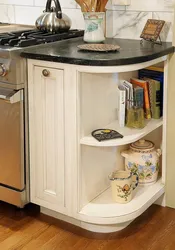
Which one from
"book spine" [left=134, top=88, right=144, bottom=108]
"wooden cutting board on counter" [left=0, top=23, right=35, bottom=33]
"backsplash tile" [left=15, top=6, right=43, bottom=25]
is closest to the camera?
"book spine" [left=134, top=88, right=144, bottom=108]

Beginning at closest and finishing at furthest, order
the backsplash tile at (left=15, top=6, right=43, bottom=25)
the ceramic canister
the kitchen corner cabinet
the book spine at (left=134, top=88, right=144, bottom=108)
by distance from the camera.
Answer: the kitchen corner cabinet → the ceramic canister → the book spine at (left=134, top=88, right=144, bottom=108) → the backsplash tile at (left=15, top=6, right=43, bottom=25)

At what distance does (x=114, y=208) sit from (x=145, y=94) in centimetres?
63

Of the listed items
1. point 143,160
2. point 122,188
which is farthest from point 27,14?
point 122,188

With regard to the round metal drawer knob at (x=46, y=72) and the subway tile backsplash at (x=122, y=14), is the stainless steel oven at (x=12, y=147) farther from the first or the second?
the subway tile backsplash at (x=122, y=14)

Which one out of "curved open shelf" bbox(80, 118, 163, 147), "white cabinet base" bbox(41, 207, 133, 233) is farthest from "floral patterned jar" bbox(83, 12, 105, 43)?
"white cabinet base" bbox(41, 207, 133, 233)

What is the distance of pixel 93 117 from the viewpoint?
7.13ft

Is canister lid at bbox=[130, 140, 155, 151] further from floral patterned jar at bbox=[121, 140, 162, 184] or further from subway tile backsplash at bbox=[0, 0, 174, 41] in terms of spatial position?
subway tile backsplash at bbox=[0, 0, 174, 41]

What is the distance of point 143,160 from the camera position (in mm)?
2406

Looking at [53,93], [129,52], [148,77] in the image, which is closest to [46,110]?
[53,93]

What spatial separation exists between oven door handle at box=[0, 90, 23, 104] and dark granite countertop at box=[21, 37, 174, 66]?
18cm

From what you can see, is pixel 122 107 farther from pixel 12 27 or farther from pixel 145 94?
pixel 12 27

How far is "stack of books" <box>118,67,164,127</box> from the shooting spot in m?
2.28

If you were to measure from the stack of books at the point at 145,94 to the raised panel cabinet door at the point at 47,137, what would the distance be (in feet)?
1.15

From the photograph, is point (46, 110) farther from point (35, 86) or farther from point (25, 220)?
point (25, 220)
